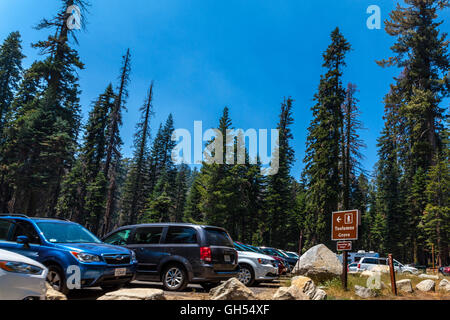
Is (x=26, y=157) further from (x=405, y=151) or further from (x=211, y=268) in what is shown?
(x=405, y=151)

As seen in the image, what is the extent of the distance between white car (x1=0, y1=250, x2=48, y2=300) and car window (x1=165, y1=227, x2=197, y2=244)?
3776 millimetres

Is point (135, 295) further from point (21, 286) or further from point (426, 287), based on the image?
point (426, 287)

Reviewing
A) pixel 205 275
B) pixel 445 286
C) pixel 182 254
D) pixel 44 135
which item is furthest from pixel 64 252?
pixel 44 135

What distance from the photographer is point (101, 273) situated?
20.9 feet

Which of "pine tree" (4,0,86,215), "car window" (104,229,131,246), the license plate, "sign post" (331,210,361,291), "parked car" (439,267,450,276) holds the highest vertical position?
"pine tree" (4,0,86,215)

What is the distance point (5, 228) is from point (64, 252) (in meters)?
2.00

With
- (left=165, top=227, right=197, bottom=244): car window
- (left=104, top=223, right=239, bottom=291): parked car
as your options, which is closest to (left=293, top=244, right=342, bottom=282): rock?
(left=104, top=223, right=239, bottom=291): parked car

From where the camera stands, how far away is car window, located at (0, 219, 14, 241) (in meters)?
7.07

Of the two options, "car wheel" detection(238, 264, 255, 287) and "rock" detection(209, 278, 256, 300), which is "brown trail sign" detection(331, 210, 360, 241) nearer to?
"car wheel" detection(238, 264, 255, 287)

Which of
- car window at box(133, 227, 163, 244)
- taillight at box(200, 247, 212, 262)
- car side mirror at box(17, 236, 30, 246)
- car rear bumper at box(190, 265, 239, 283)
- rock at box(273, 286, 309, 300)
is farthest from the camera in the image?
car window at box(133, 227, 163, 244)

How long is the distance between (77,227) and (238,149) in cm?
3415

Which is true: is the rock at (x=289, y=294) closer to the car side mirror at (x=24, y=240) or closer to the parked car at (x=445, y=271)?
the car side mirror at (x=24, y=240)
